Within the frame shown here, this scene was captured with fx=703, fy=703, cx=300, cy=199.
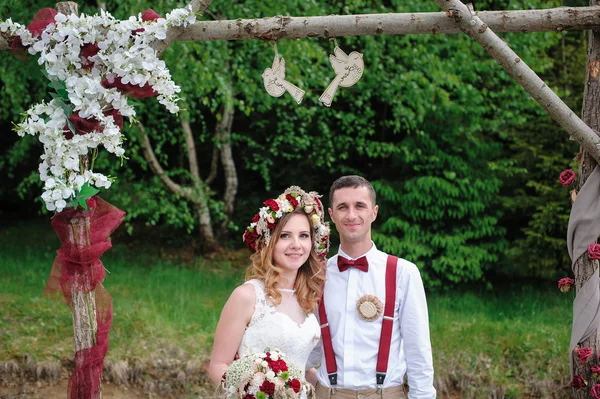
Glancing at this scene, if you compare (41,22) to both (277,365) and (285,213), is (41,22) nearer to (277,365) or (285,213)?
(285,213)

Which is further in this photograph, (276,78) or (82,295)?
(276,78)

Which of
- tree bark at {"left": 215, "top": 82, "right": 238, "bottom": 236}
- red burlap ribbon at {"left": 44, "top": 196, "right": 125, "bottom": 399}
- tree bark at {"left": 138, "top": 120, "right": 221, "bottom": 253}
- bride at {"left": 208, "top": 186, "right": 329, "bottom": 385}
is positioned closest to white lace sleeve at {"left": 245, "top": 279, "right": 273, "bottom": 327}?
bride at {"left": 208, "top": 186, "right": 329, "bottom": 385}

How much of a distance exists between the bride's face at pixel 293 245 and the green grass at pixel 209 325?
9.86 feet

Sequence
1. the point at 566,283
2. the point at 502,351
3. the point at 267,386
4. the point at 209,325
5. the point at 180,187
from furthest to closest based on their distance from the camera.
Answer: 1. the point at 180,187
2. the point at 209,325
3. the point at 502,351
4. the point at 566,283
5. the point at 267,386

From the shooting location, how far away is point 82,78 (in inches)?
136

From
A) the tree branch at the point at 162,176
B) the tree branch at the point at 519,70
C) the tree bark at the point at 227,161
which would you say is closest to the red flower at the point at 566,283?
the tree branch at the point at 519,70

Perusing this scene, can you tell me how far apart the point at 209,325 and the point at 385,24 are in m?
3.99

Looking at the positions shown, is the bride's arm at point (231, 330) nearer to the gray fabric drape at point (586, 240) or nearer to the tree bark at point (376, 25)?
the tree bark at point (376, 25)

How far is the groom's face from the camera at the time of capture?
344cm

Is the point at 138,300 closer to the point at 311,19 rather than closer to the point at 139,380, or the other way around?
the point at 139,380

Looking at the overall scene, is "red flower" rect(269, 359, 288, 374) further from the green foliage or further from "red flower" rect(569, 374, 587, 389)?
the green foliage

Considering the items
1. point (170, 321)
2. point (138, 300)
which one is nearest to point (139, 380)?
point (170, 321)

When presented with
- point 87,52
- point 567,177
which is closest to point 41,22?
point 87,52

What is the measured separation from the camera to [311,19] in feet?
12.2
